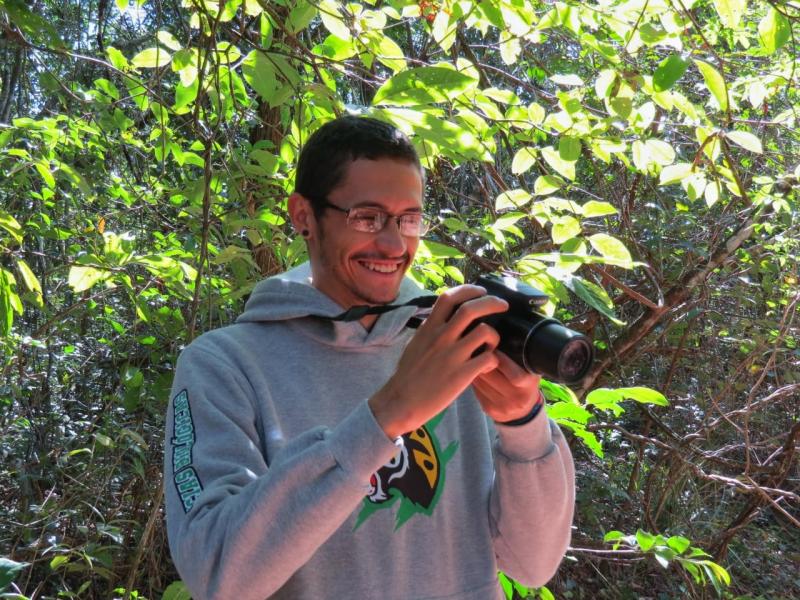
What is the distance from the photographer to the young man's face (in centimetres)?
128

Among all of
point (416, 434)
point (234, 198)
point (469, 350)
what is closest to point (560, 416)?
point (416, 434)

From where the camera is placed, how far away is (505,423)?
115cm

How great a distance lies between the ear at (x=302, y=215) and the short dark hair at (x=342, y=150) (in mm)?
10

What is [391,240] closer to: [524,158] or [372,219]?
[372,219]

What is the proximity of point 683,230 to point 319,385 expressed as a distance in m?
3.45

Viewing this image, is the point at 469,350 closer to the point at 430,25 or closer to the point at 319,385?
the point at 319,385

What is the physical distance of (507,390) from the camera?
110 cm

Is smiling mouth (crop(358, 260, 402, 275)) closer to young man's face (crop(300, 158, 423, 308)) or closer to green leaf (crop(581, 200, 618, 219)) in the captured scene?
young man's face (crop(300, 158, 423, 308))

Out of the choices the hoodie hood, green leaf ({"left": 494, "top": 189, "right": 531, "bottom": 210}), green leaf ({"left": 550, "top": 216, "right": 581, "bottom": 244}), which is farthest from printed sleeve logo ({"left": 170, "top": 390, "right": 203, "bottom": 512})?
green leaf ({"left": 494, "top": 189, "right": 531, "bottom": 210})

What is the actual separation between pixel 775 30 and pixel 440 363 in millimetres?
1023

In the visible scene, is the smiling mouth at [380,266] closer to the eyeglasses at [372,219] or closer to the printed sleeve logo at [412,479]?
the eyeglasses at [372,219]

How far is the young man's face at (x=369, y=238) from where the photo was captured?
1.28 metres

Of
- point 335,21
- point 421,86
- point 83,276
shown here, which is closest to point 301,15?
point 335,21

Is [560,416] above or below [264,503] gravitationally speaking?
below
